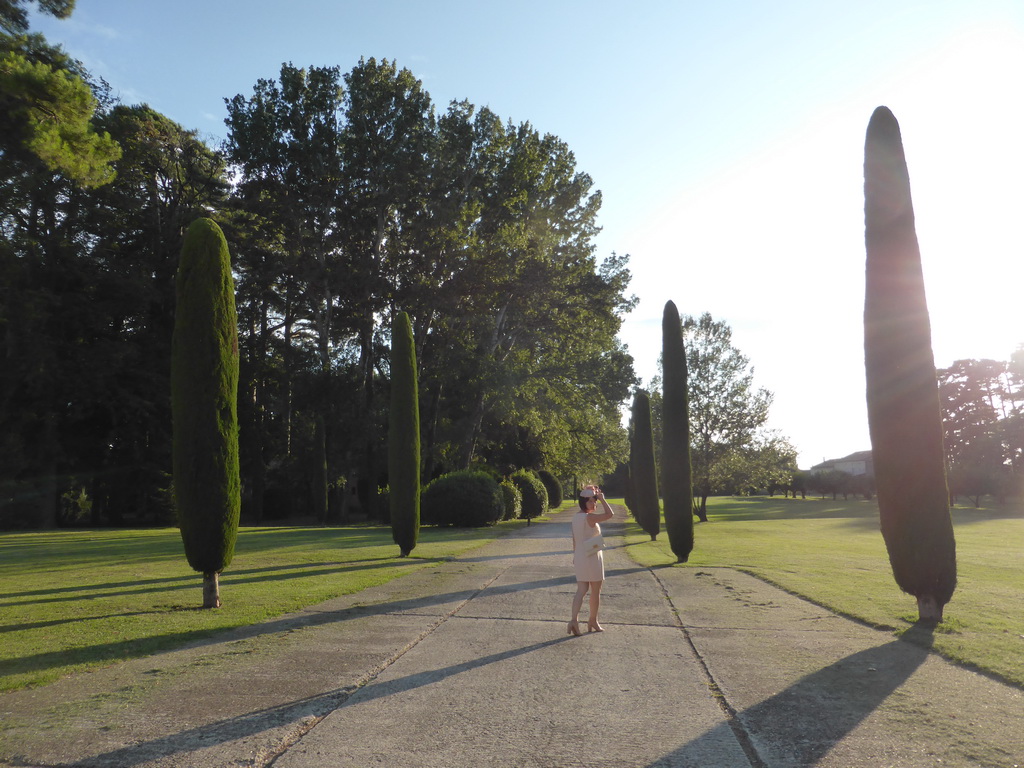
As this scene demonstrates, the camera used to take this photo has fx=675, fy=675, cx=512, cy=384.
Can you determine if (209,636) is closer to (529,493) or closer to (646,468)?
(646,468)

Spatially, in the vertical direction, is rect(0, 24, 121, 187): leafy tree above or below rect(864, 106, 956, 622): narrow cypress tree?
above

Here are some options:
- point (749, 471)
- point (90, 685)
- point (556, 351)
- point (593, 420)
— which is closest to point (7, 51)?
point (90, 685)

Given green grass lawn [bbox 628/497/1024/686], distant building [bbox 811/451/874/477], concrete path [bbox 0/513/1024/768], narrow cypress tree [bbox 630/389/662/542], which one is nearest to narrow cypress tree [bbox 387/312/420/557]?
green grass lawn [bbox 628/497/1024/686]

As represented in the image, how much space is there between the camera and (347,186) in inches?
1236

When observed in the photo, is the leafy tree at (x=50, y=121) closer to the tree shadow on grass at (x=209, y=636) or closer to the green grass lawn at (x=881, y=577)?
the tree shadow on grass at (x=209, y=636)

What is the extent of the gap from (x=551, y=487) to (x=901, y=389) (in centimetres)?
4453

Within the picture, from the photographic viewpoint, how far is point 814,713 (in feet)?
16.6

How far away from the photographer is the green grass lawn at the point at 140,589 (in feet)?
23.0

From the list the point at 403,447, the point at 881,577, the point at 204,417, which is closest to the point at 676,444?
the point at 881,577

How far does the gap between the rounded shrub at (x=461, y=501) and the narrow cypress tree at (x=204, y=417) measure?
19.4 m

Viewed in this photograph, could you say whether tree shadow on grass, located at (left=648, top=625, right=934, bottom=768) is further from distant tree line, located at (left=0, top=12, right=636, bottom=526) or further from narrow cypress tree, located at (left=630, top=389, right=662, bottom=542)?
distant tree line, located at (left=0, top=12, right=636, bottom=526)

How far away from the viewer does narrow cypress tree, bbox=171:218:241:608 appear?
31.1ft

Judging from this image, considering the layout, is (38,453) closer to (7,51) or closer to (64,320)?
(64,320)

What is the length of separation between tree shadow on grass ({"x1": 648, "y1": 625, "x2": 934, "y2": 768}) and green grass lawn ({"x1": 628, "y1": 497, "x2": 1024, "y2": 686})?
959 millimetres
